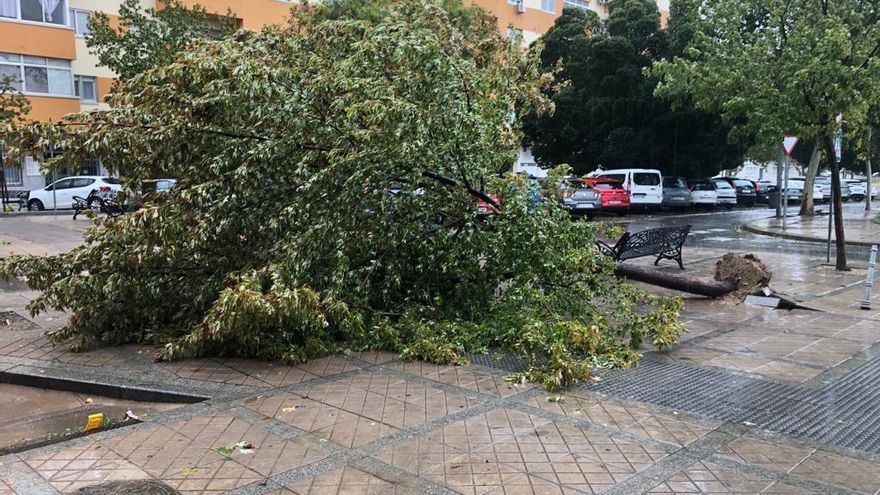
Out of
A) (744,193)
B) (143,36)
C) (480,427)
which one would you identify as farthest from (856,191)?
(480,427)

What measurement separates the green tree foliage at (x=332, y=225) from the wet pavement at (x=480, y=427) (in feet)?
1.34

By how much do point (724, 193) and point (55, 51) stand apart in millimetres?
30665

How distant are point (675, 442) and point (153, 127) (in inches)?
211

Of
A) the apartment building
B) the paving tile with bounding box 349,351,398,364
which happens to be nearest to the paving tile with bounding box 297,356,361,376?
the paving tile with bounding box 349,351,398,364

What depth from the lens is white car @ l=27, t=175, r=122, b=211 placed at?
25.4 meters

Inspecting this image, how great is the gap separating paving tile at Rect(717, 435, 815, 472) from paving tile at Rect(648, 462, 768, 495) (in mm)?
221

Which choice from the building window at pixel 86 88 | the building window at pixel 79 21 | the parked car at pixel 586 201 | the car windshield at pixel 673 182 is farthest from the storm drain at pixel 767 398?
the building window at pixel 79 21

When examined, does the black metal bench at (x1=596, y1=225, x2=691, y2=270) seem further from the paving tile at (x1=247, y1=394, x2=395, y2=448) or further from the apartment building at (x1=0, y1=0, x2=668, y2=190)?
the apartment building at (x1=0, y1=0, x2=668, y2=190)

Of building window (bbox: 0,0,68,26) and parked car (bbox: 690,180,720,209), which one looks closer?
building window (bbox: 0,0,68,26)

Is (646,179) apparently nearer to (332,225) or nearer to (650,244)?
(650,244)

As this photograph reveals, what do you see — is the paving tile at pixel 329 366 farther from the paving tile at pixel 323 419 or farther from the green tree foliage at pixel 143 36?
the green tree foliage at pixel 143 36

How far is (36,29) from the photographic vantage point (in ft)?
92.2

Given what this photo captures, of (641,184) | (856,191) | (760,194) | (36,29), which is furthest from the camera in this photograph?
(856,191)

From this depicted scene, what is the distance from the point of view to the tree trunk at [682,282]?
8.81 m
